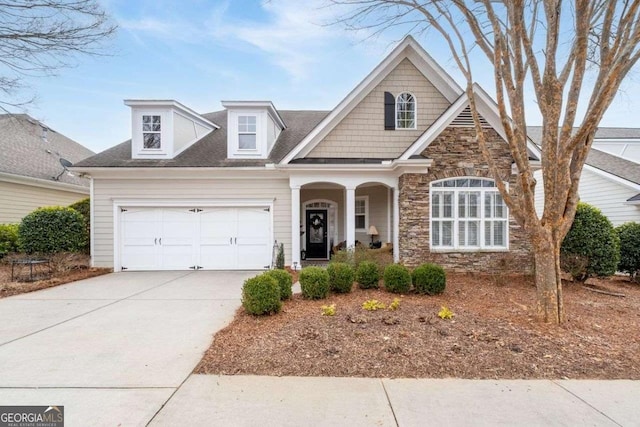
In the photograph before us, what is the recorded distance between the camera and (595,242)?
792cm

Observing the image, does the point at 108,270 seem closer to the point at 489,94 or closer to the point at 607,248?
the point at 489,94

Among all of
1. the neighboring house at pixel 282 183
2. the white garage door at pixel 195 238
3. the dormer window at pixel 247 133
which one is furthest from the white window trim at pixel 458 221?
the dormer window at pixel 247 133

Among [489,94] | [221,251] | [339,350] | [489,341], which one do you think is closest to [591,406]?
[489,341]

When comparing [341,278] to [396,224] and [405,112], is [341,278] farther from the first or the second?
[405,112]

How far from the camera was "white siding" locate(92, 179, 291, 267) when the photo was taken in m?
10.6

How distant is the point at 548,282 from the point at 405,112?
24.2 feet

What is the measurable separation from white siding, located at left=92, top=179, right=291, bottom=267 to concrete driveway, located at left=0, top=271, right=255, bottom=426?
299cm

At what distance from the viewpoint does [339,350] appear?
4.00m

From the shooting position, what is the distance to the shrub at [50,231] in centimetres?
956

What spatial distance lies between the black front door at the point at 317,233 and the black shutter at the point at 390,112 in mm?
4369

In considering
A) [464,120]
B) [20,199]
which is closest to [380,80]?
[464,120]

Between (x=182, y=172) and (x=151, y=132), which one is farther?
(x=151, y=132)

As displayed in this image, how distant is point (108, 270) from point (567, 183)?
40.8 feet
